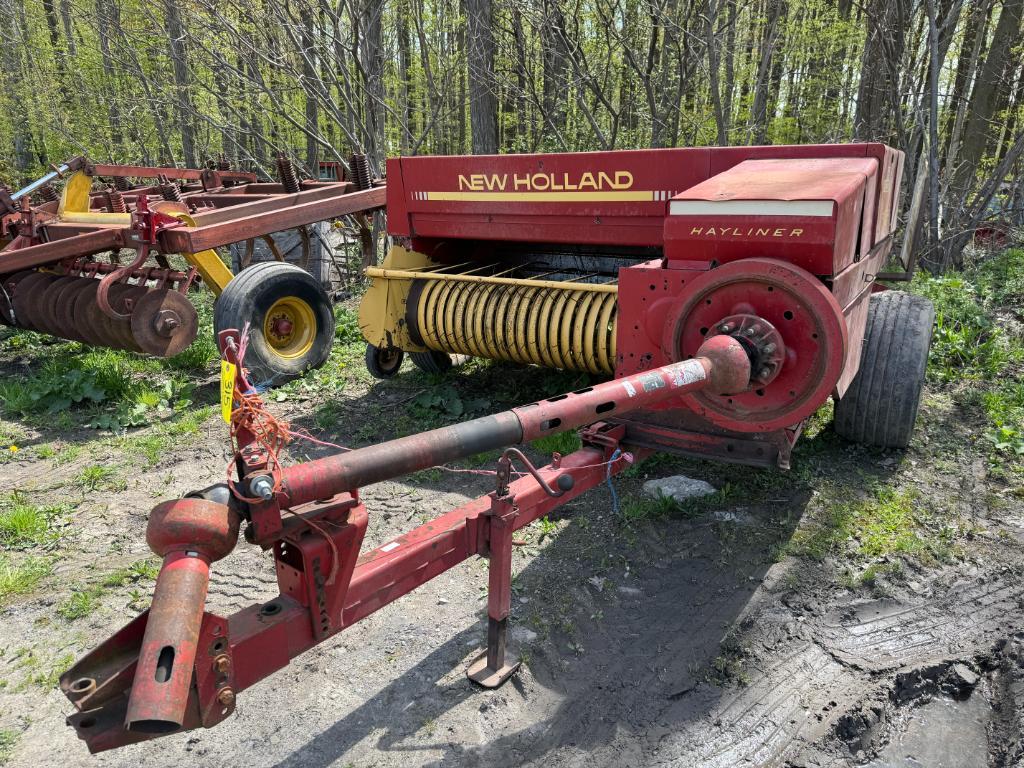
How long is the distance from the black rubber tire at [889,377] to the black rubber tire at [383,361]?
298cm

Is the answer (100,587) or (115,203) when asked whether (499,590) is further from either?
(115,203)

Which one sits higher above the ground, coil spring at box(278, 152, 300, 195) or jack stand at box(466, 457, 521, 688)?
coil spring at box(278, 152, 300, 195)

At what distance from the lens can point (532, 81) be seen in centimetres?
835

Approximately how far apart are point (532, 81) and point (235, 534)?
304 inches

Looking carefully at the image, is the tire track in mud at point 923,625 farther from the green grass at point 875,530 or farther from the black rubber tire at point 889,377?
the black rubber tire at point 889,377

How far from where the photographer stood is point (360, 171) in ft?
20.9

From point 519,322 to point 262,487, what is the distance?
294cm

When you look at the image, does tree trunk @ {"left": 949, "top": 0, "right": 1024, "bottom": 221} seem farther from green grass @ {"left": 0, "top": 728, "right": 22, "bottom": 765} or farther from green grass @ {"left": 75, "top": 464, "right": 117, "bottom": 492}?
green grass @ {"left": 0, "top": 728, "right": 22, "bottom": 765}

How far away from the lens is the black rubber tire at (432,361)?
546cm

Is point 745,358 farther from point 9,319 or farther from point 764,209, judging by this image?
point 9,319

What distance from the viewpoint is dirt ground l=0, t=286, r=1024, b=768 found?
2334mm

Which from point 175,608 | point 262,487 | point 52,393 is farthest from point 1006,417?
point 52,393

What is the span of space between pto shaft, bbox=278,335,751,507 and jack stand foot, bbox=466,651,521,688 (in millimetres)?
987

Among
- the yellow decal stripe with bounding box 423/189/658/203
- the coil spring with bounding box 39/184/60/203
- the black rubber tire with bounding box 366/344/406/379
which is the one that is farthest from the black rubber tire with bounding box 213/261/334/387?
the coil spring with bounding box 39/184/60/203
